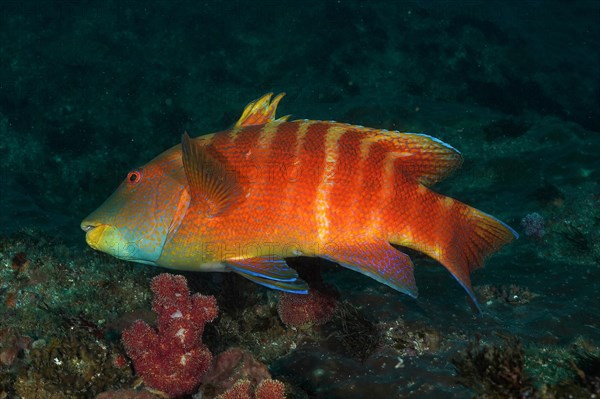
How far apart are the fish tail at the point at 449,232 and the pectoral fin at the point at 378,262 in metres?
0.15

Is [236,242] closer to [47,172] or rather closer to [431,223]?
[431,223]

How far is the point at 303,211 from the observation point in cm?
322

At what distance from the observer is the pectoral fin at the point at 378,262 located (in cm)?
310

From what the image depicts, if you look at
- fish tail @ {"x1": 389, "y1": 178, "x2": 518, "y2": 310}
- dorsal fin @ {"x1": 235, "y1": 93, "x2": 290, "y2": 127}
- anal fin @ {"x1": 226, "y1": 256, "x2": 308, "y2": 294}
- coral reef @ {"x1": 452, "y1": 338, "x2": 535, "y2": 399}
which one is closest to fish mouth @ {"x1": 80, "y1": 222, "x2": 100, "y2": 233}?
anal fin @ {"x1": 226, "y1": 256, "x2": 308, "y2": 294}

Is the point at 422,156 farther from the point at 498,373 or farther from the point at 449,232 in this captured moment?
the point at 498,373

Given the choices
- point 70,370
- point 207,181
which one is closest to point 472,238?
point 207,181

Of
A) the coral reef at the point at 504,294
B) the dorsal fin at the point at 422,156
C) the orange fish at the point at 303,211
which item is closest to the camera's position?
the orange fish at the point at 303,211

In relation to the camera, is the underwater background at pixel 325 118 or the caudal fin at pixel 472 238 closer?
the caudal fin at pixel 472 238

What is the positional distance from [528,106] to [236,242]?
15.6m

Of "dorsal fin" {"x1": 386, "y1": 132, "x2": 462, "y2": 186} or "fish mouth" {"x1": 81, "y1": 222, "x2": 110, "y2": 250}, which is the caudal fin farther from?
"fish mouth" {"x1": 81, "y1": 222, "x2": 110, "y2": 250}

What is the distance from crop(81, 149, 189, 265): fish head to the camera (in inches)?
133

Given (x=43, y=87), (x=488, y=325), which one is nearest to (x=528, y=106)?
(x=488, y=325)

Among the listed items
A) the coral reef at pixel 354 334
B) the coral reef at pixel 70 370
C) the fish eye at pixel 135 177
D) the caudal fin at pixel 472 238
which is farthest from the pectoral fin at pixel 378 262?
the coral reef at pixel 70 370

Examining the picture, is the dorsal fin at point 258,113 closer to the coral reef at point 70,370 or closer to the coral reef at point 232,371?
the coral reef at point 232,371
